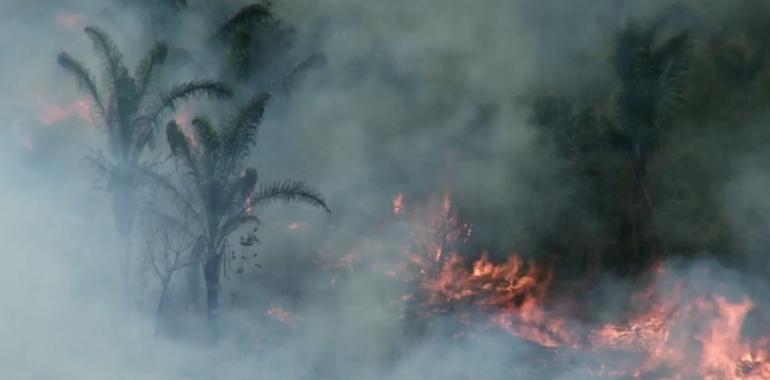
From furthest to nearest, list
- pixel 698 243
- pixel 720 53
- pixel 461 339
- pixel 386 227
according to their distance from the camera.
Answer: pixel 386 227
pixel 720 53
pixel 698 243
pixel 461 339

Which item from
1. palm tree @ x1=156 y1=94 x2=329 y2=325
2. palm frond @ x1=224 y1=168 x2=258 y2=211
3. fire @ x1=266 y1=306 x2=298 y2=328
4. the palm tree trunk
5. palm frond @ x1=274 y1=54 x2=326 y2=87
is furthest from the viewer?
palm frond @ x1=274 y1=54 x2=326 y2=87

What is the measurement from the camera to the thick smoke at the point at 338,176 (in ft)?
53.3

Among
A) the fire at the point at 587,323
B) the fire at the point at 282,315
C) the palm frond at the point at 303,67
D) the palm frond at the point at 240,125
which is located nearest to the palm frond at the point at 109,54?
the palm frond at the point at 240,125

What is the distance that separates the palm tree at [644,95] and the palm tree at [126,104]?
29.0ft

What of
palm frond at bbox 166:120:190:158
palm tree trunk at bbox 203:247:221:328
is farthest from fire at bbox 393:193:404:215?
palm frond at bbox 166:120:190:158

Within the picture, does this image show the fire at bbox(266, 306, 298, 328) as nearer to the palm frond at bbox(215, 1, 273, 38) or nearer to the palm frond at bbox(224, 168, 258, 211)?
the palm frond at bbox(224, 168, 258, 211)

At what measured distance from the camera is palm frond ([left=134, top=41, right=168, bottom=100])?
16.9 metres

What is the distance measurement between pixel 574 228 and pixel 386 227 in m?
4.69

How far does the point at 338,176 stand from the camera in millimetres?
22828

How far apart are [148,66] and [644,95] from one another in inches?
419

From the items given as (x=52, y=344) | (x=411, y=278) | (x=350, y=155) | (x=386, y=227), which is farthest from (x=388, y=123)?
(x=52, y=344)

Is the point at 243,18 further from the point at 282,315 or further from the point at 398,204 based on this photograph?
the point at 282,315

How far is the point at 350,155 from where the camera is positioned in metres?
23.0

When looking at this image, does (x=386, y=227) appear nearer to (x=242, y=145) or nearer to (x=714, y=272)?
(x=242, y=145)
